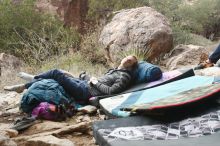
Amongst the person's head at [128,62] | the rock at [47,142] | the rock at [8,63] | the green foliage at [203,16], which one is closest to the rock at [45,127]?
the rock at [47,142]

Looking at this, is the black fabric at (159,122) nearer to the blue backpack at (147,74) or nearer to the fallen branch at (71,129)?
the fallen branch at (71,129)

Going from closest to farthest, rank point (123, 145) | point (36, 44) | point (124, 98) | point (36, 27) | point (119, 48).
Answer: point (123, 145)
point (124, 98)
point (119, 48)
point (36, 44)
point (36, 27)

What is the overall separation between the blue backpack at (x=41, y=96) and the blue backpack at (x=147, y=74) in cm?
90

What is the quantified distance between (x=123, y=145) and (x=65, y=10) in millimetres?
10981

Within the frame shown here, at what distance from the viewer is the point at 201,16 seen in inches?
602

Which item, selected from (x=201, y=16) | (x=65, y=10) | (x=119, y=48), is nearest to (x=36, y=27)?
(x=65, y=10)

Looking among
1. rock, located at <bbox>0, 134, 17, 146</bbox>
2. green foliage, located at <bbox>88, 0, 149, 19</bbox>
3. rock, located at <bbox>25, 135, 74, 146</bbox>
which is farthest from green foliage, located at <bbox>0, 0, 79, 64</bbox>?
rock, located at <bbox>0, 134, 17, 146</bbox>

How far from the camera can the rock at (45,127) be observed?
13.5ft

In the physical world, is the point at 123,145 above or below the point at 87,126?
above

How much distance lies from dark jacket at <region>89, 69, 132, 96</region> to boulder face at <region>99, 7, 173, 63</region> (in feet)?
10.8

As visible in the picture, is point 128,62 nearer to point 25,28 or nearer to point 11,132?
point 11,132

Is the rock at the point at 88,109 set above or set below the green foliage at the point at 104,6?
below

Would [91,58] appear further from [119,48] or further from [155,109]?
[155,109]

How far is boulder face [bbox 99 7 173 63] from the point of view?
8781 millimetres
